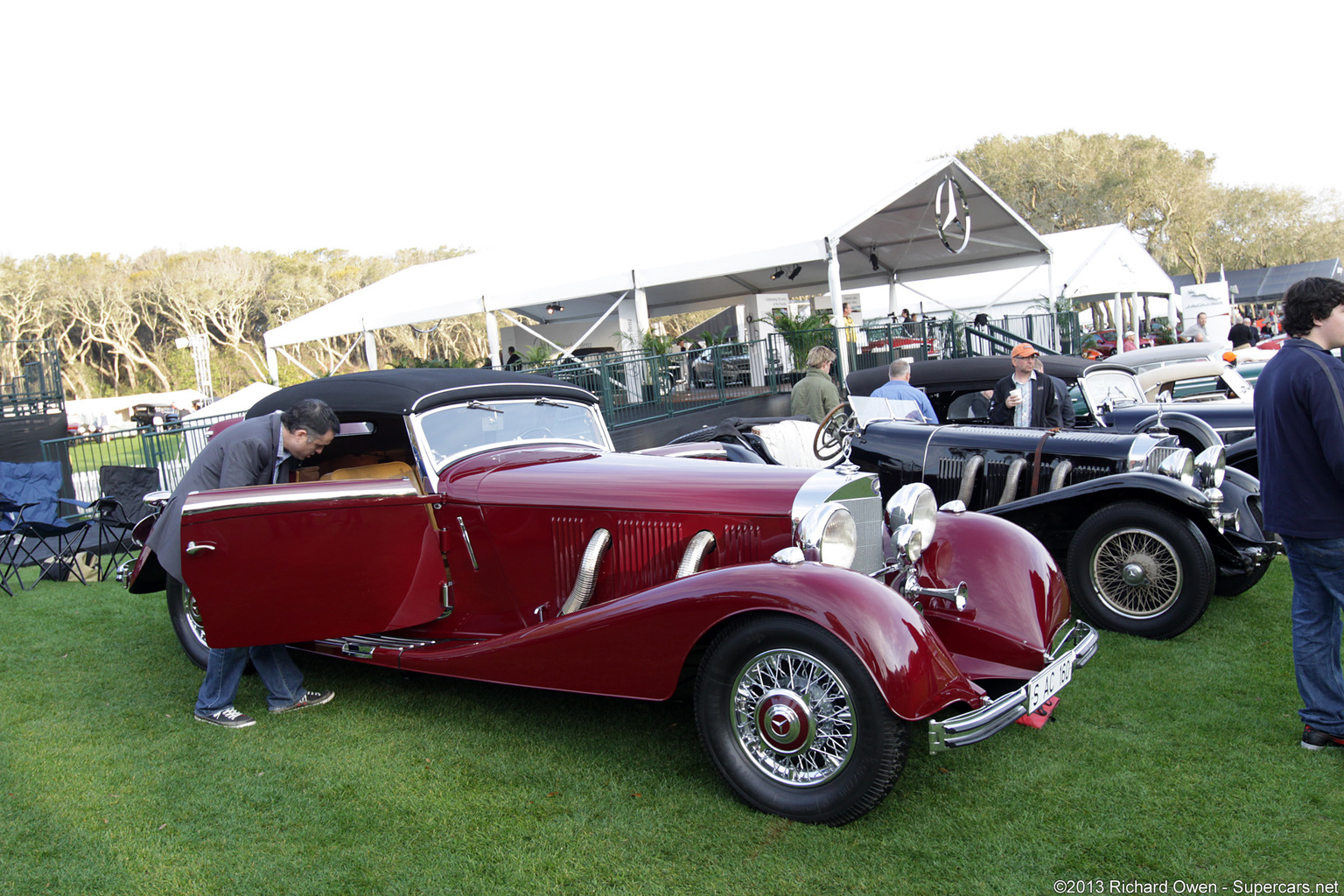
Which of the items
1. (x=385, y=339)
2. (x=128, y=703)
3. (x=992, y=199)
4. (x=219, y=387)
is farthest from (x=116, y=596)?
(x=385, y=339)

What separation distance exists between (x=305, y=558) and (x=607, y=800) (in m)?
1.69

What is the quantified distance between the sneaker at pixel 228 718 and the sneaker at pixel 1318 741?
4.56 m

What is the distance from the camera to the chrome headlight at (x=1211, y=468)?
5.15 metres

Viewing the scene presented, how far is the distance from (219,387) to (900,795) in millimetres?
50250

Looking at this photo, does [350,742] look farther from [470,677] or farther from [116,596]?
[116,596]

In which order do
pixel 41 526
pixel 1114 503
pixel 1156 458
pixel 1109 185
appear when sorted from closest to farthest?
pixel 1114 503
pixel 1156 458
pixel 41 526
pixel 1109 185

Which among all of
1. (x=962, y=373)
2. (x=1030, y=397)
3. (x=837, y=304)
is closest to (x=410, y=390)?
(x=1030, y=397)

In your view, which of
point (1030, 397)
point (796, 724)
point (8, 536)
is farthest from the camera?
point (8, 536)

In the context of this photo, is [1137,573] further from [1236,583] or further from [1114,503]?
[1236,583]

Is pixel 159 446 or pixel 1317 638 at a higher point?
pixel 159 446

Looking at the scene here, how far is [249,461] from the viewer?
13.8ft

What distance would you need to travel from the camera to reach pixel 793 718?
2982 millimetres

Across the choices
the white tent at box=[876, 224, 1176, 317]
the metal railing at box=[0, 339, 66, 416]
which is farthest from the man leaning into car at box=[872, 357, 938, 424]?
A: the white tent at box=[876, 224, 1176, 317]

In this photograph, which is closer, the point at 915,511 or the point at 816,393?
the point at 915,511
